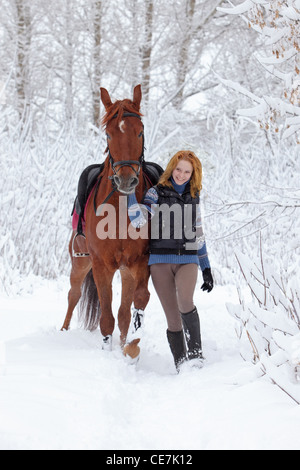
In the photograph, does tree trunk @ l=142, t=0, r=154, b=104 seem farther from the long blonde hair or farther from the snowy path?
the snowy path

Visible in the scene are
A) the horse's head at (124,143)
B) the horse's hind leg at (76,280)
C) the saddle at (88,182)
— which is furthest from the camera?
the horse's hind leg at (76,280)

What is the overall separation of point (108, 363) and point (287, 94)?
7.30 ft

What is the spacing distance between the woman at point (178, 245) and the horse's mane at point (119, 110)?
515 mm

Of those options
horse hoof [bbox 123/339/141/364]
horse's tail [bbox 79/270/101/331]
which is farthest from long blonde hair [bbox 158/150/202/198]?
horse's tail [bbox 79/270/101/331]

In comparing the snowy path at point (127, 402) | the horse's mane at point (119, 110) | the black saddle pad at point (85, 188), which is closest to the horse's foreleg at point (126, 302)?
the snowy path at point (127, 402)

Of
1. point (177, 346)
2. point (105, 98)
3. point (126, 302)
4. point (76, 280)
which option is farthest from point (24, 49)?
point (177, 346)

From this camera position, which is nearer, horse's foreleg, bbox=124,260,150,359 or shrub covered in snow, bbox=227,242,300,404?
shrub covered in snow, bbox=227,242,300,404

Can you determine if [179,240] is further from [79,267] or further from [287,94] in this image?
[79,267]

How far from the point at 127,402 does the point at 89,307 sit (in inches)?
83.5

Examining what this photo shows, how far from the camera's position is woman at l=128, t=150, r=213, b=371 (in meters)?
3.68

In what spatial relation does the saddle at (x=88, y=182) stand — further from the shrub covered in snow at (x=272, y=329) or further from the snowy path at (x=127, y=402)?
the shrub covered in snow at (x=272, y=329)

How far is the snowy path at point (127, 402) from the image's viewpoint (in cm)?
221

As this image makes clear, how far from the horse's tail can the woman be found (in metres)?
1.41

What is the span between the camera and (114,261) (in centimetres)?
390
